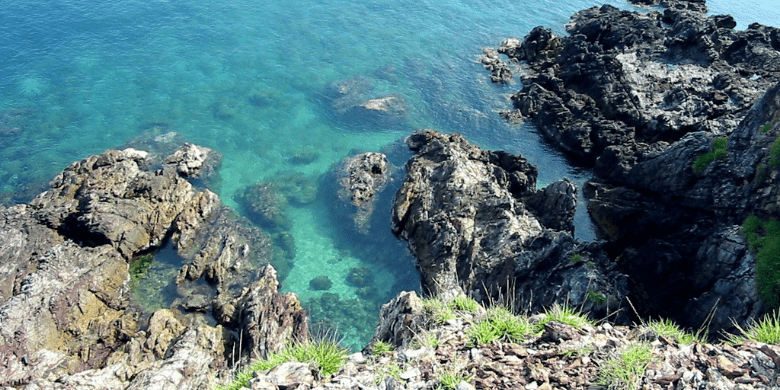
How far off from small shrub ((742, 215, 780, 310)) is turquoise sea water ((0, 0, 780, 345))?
10.9m

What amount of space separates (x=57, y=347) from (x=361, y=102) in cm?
3396

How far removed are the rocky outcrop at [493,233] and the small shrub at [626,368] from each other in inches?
459

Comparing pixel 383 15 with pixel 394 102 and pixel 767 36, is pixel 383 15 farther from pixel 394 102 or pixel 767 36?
pixel 767 36

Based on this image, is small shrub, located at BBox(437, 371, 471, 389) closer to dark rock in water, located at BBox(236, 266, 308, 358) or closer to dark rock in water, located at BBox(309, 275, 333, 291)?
dark rock in water, located at BBox(236, 266, 308, 358)

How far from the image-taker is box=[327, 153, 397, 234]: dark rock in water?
3656cm

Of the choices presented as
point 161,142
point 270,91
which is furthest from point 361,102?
point 161,142

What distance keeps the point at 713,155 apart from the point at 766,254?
9.60 meters

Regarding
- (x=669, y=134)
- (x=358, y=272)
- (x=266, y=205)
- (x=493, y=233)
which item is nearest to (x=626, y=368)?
(x=493, y=233)

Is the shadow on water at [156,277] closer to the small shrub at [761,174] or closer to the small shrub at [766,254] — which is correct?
the small shrub at [766,254]

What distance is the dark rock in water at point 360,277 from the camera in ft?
105

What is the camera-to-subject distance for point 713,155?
2953 cm

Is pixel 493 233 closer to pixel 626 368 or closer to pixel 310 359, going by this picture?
pixel 626 368

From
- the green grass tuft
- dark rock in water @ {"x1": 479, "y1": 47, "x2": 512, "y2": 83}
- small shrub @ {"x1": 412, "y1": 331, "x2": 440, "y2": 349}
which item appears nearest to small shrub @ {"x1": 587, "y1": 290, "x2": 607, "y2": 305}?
small shrub @ {"x1": 412, "y1": 331, "x2": 440, "y2": 349}

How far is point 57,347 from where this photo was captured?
84.9 feet
